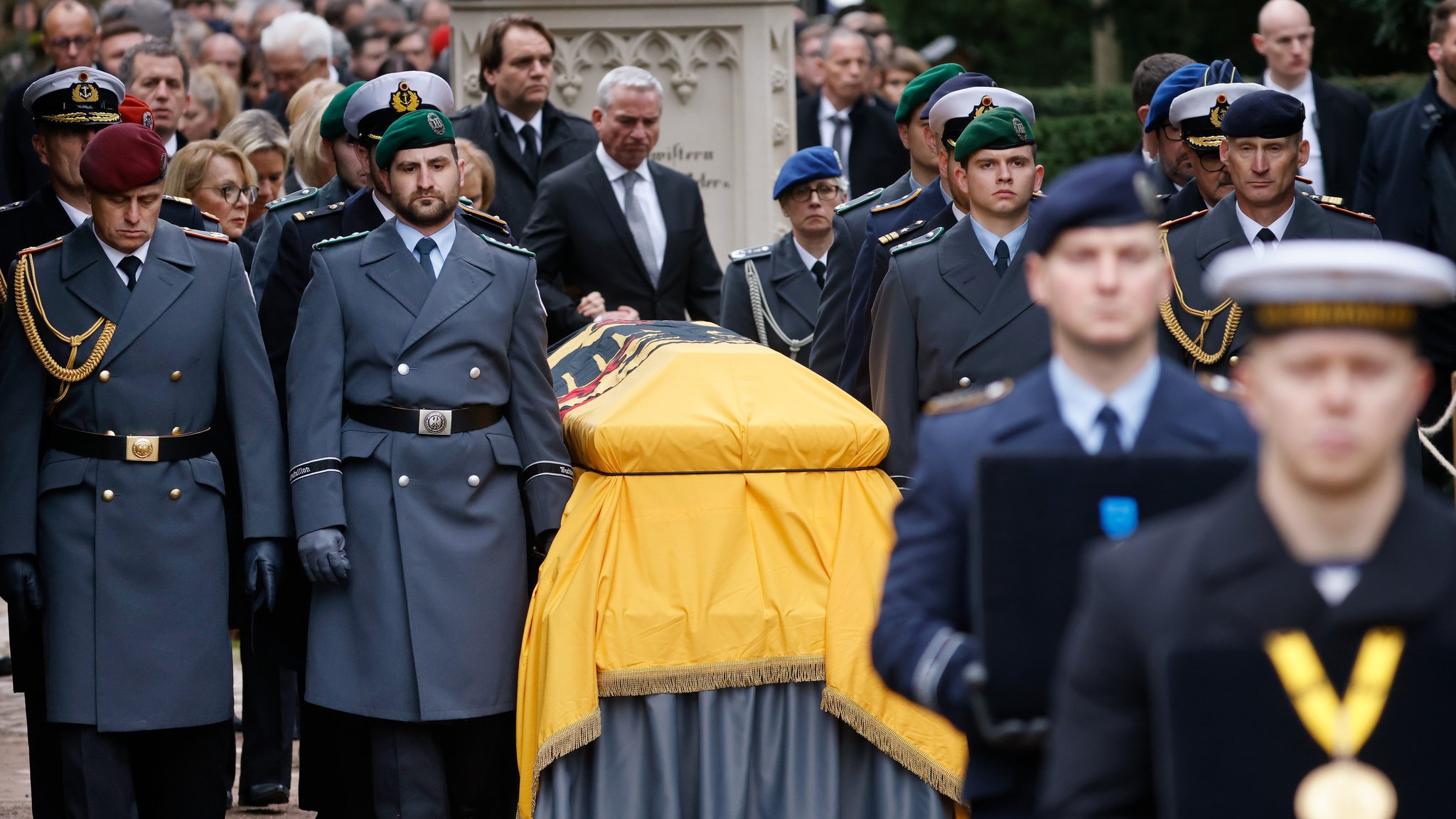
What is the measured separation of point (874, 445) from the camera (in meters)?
5.58

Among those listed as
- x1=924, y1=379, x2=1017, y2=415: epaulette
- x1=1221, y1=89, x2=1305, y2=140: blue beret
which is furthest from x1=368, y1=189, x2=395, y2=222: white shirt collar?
x1=924, y1=379, x2=1017, y2=415: epaulette

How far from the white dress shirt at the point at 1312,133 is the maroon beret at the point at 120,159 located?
5.38 m

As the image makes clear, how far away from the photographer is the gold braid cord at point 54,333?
5.36 m

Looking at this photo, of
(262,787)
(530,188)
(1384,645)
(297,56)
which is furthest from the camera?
(297,56)

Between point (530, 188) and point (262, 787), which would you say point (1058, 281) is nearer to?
Result: point (262, 787)

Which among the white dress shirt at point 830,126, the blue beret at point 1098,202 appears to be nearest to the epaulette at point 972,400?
the blue beret at point 1098,202

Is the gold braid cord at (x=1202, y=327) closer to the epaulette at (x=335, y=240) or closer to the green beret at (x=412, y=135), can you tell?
the green beret at (x=412, y=135)

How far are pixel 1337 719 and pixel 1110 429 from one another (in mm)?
779

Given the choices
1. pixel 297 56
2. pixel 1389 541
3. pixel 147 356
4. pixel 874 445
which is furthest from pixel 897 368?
pixel 297 56

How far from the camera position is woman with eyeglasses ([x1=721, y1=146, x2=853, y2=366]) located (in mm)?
7879

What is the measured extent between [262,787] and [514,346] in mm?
2066

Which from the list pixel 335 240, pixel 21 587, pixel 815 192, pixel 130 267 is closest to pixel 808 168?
pixel 815 192

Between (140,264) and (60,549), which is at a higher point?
(140,264)

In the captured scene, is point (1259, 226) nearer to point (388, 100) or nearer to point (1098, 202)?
point (388, 100)
